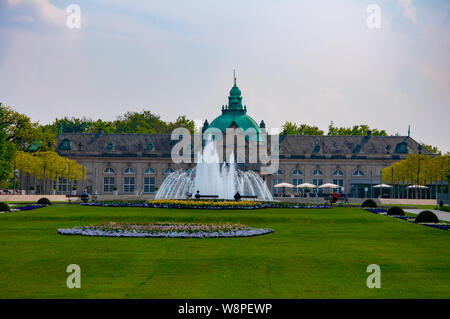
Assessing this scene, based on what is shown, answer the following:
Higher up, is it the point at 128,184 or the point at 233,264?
the point at 128,184

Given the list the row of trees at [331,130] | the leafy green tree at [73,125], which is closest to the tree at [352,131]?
the row of trees at [331,130]

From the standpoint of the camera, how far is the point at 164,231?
32.0m

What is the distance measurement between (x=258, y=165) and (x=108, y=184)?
25.6 meters

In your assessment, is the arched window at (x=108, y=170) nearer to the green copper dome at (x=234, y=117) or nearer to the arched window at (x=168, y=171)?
the arched window at (x=168, y=171)

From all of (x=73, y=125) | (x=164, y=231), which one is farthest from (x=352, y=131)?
(x=164, y=231)

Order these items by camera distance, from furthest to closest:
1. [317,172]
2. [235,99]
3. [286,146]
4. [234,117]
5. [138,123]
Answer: [138,123], [235,99], [234,117], [286,146], [317,172]

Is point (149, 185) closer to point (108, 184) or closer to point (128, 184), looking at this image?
point (128, 184)

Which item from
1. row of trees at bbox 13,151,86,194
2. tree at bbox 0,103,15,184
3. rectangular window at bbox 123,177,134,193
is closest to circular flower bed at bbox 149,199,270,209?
tree at bbox 0,103,15,184

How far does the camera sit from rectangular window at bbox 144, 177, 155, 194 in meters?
115

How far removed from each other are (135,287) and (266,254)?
7498 millimetres

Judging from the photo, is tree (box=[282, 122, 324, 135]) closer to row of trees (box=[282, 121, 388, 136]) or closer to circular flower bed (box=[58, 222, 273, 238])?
row of trees (box=[282, 121, 388, 136])

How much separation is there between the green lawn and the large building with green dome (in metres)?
79.4

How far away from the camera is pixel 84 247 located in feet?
85.1
